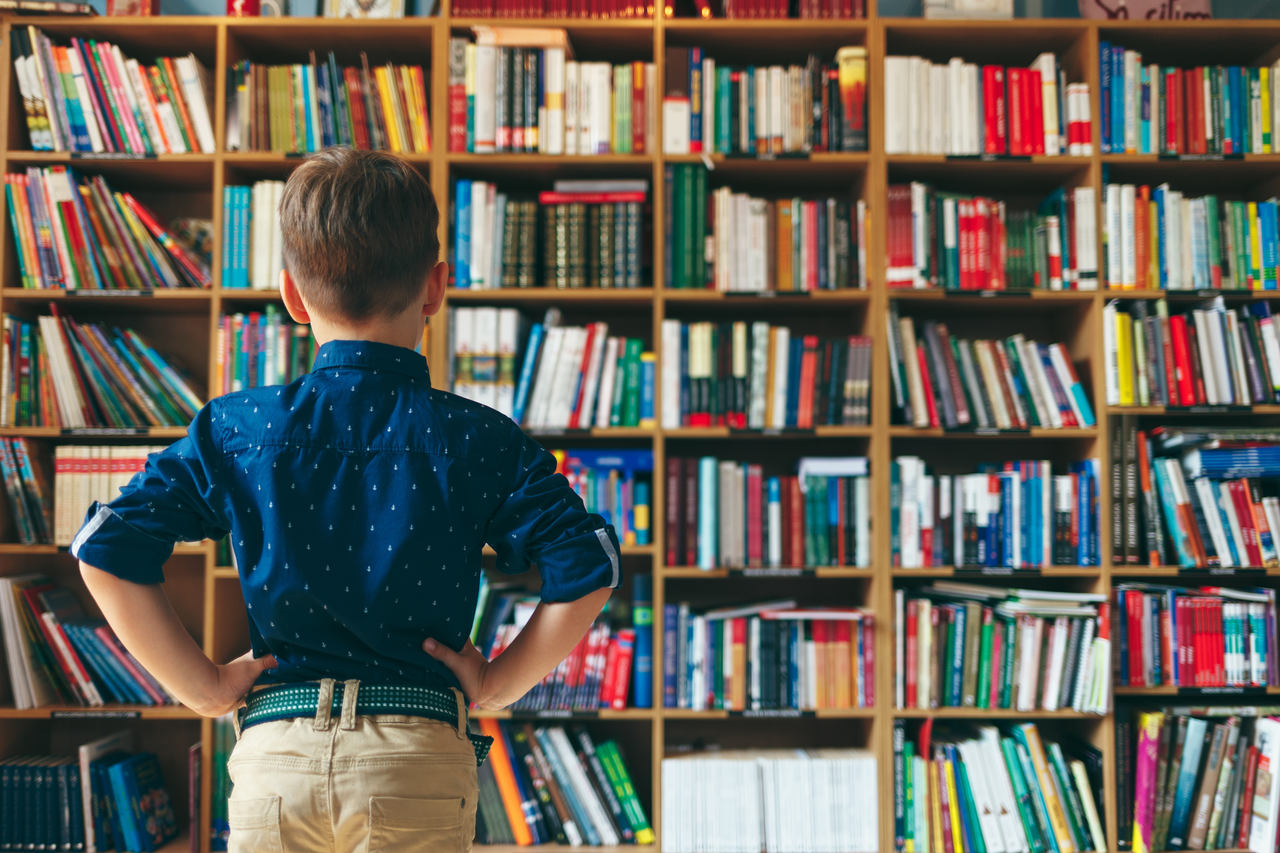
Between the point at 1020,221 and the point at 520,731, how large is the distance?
1993 millimetres

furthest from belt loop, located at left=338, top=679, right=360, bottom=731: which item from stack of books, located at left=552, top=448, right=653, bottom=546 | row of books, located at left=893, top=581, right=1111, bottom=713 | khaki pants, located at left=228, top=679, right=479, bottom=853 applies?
row of books, located at left=893, top=581, right=1111, bottom=713

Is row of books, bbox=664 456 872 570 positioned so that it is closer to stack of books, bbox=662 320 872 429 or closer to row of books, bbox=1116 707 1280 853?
stack of books, bbox=662 320 872 429

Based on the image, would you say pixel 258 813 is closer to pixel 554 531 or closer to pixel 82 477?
pixel 554 531

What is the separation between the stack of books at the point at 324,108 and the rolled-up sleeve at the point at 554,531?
1956mm

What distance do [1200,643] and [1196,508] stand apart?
365mm

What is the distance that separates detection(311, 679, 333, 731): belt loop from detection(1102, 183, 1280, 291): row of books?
2.45 metres

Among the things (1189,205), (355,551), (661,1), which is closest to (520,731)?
(355,551)

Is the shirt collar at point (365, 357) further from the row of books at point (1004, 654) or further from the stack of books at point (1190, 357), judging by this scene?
the stack of books at point (1190, 357)

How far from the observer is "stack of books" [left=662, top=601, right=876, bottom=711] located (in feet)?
8.33

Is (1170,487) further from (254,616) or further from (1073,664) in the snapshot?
(254,616)

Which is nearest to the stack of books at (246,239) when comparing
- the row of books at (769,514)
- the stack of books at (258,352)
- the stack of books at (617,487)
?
the stack of books at (258,352)

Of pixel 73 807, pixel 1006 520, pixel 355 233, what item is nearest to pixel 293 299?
pixel 355 233

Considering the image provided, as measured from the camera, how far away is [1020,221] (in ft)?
8.73

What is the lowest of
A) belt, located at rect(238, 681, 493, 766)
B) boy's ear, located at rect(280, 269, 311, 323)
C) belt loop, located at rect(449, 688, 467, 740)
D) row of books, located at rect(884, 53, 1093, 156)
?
belt loop, located at rect(449, 688, 467, 740)
